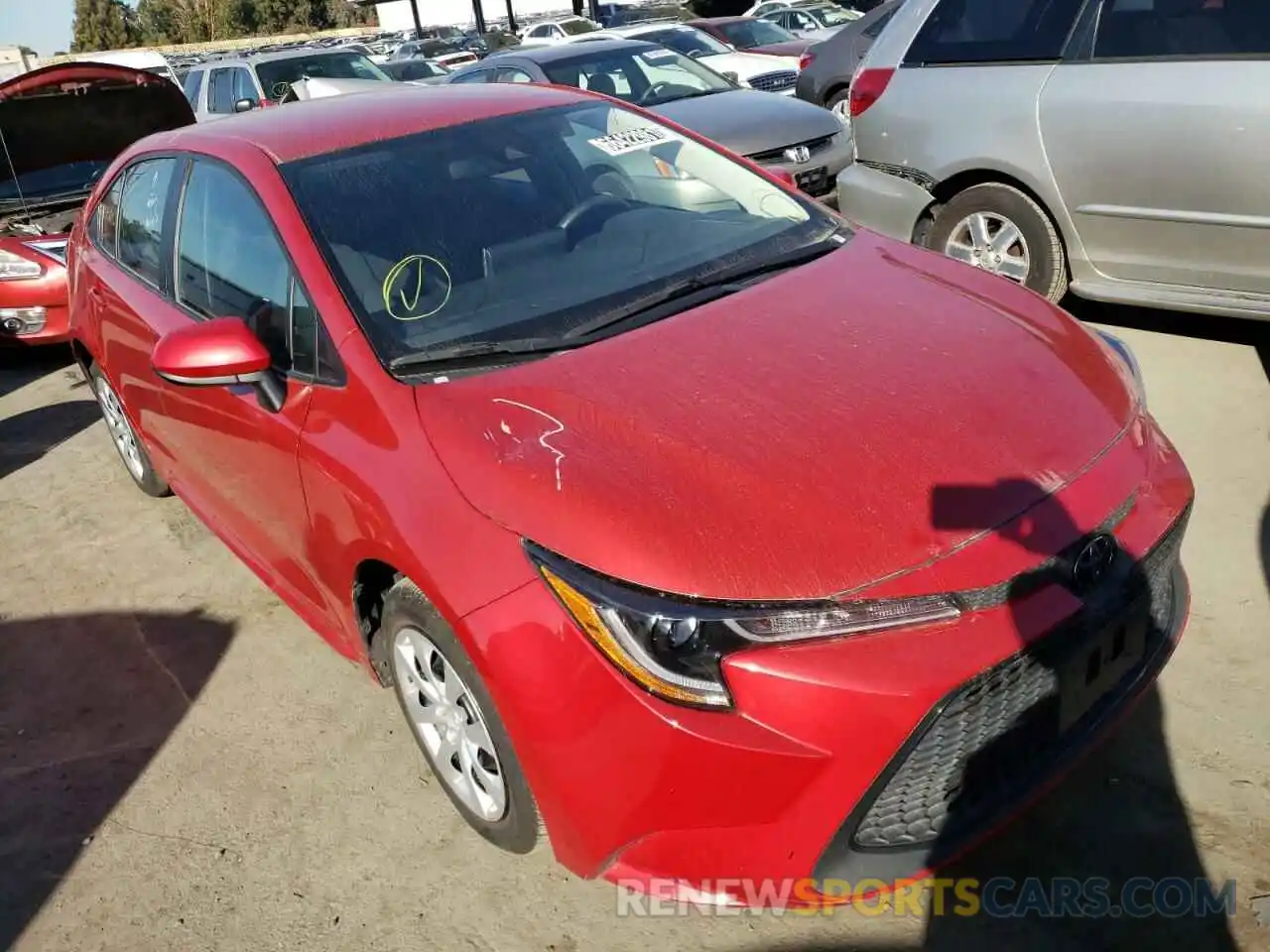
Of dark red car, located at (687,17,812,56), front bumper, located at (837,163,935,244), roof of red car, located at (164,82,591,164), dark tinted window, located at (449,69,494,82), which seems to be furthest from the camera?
dark red car, located at (687,17,812,56)

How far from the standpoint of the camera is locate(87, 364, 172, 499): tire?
175 inches

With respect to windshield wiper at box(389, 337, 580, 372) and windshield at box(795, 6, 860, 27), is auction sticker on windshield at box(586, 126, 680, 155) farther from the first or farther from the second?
windshield at box(795, 6, 860, 27)

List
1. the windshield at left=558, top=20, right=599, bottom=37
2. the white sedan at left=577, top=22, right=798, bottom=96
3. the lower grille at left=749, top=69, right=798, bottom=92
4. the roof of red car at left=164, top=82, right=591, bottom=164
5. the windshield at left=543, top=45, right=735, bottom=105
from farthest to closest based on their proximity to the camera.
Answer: the windshield at left=558, top=20, right=599, bottom=37 < the lower grille at left=749, top=69, right=798, bottom=92 < the white sedan at left=577, top=22, right=798, bottom=96 < the windshield at left=543, top=45, right=735, bottom=105 < the roof of red car at left=164, top=82, right=591, bottom=164

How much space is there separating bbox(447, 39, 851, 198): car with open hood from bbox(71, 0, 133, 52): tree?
50.6 meters

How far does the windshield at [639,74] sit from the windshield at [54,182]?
11.3 feet

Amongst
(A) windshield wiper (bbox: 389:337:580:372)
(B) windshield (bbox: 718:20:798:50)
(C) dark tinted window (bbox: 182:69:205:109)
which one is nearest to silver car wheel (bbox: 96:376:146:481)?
(A) windshield wiper (bbox: 389:337:580:372)

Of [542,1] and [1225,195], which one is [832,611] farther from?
[542,1]

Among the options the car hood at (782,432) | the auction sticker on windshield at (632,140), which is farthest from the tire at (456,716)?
the auction sticker on windshield at (632,140)

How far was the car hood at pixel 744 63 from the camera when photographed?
39.3 ft

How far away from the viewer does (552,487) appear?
79.9 inches

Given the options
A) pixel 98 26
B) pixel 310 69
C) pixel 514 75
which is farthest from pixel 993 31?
pixel 98 26

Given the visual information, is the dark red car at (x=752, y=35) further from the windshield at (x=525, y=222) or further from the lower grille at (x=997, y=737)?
the lower grille at (x=997, y=737)

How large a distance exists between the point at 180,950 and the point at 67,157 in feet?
20.1

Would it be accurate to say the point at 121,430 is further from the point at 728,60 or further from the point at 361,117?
the point at 728,60
